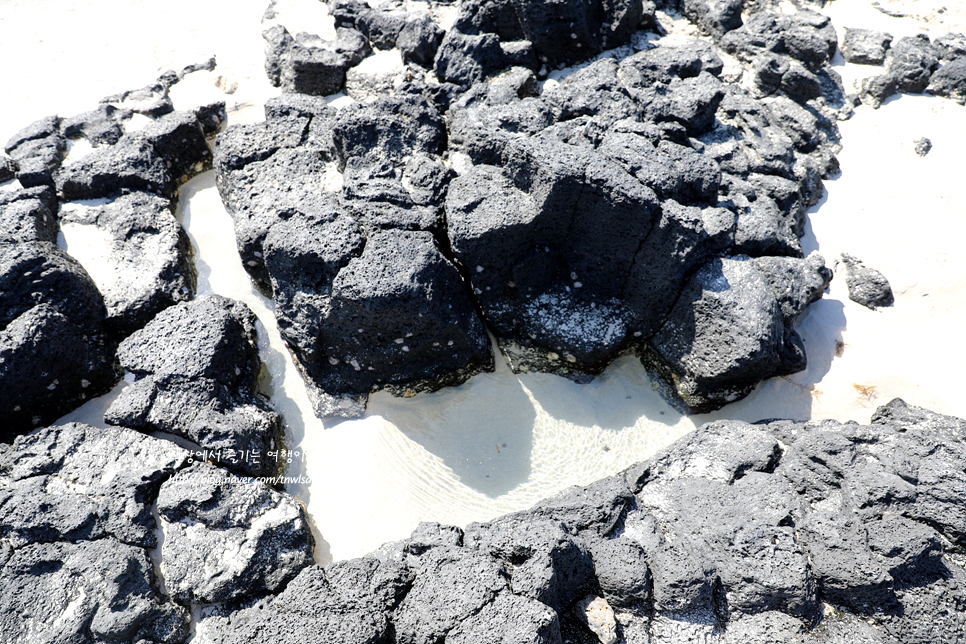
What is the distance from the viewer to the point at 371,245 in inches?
166

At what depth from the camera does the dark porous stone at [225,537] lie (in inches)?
146

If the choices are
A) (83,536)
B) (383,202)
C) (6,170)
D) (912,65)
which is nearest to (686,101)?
(383,202)

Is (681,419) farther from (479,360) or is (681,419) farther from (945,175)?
(945,175)

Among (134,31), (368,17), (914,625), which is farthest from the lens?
(134,31)

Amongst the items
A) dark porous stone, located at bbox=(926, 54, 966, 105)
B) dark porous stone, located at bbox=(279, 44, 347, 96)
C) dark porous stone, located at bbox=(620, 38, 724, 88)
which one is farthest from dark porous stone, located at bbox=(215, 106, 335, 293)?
dark porous stone, located at bbox=(926, 54, 966, 105)

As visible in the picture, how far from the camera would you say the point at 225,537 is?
3820 millimetres

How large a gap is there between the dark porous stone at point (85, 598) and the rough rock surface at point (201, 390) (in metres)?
0.78

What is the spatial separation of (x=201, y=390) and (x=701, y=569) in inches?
129

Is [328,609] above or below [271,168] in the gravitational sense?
below

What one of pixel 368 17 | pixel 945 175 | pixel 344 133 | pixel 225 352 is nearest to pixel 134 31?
pixel 368 17

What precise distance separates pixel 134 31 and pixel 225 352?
489 centimetres

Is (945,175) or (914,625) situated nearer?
(914,625)

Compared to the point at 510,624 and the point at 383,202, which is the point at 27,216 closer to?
the point at 383,202

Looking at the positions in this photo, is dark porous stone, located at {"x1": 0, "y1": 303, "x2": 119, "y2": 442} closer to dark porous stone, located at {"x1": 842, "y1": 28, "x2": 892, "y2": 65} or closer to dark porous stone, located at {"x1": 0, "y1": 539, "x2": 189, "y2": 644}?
dark porous stone, located at {"x1": 0, "y1": 539, "x2": 189, "y2": 644}
